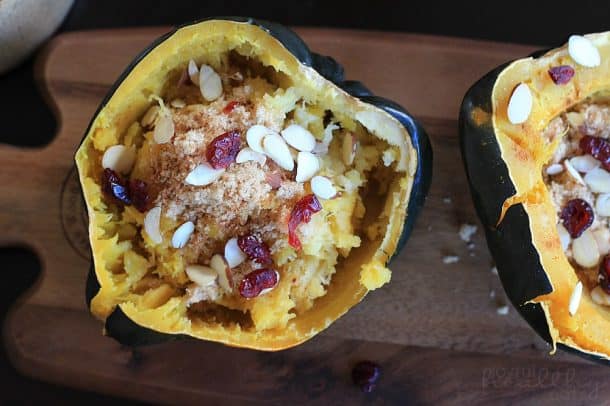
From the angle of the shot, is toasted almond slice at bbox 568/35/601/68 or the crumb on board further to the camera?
the crumb on board

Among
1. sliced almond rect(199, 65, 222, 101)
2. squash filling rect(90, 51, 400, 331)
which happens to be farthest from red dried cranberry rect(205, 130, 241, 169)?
sliced almond rect(199, 65, 222, 101)

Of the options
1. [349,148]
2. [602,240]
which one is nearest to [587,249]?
[602,240]

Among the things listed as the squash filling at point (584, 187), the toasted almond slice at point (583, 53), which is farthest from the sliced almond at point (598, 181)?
the toasted almond slice at point (583, 53)

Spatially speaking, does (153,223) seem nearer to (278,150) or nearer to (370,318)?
(278,150)

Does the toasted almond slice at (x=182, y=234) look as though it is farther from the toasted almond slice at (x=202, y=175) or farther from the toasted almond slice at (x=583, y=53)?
the toasted almond slice at (x=583, y=53)

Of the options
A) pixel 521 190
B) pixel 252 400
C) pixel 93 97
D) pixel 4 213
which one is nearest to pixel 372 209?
pixel 521 190

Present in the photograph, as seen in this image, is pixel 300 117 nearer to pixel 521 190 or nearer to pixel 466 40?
pixel 521 190

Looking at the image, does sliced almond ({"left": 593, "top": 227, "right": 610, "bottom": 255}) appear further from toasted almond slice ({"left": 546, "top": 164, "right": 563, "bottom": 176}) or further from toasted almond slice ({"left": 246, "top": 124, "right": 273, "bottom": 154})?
toasted almond slice ({"left": 246, "top": 124, "right": 273, "bottom": 154})
